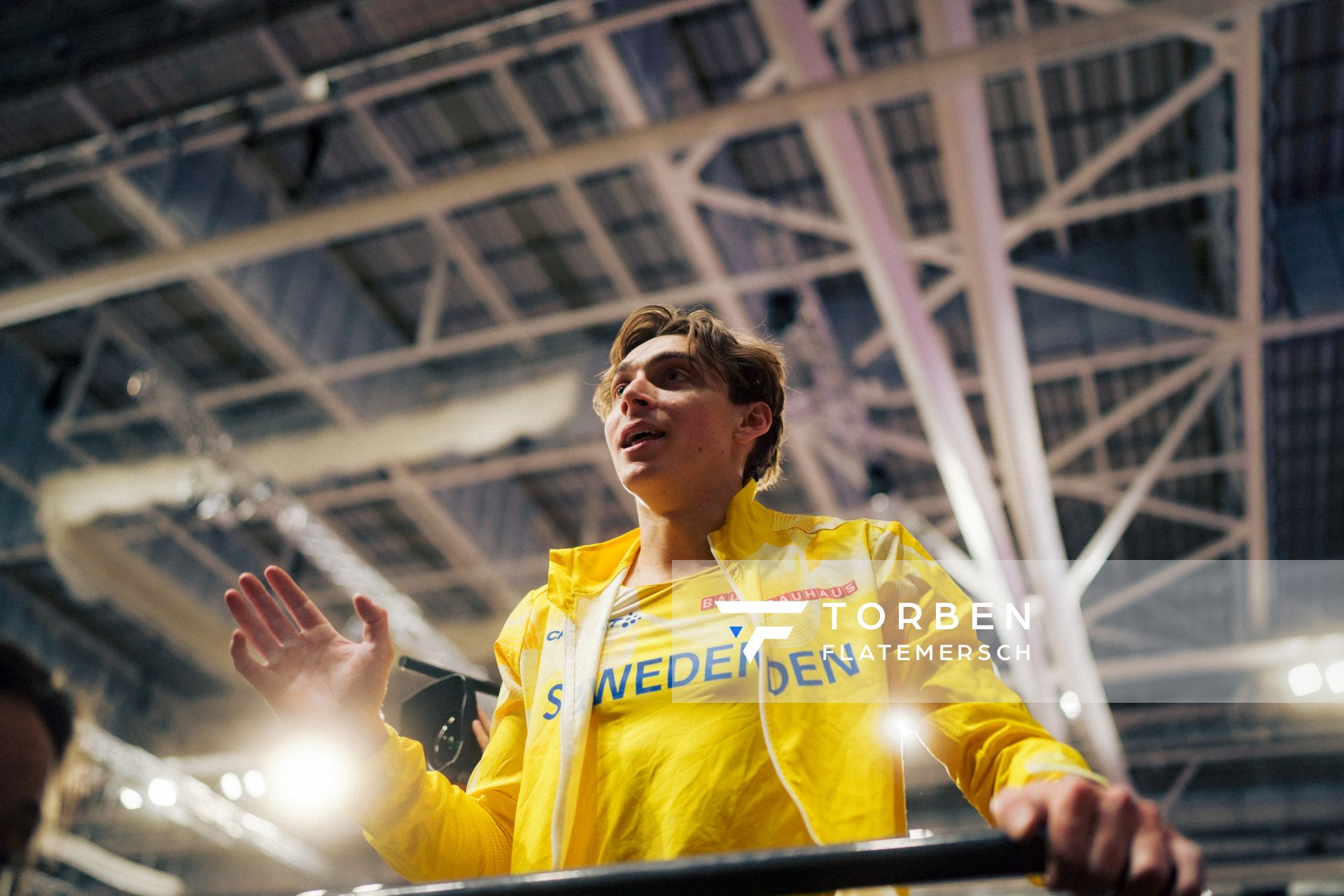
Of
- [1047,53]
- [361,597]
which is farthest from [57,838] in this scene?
[1047,53]

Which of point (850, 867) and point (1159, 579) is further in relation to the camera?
point (1159, 579)

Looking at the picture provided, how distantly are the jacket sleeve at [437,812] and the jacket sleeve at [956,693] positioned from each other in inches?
27.1

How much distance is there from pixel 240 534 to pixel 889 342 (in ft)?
28.2

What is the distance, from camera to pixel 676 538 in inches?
69.7

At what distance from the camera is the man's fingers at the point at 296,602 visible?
1.57 m

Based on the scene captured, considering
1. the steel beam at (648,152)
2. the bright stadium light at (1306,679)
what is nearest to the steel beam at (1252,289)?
the steel beam at (648,152)

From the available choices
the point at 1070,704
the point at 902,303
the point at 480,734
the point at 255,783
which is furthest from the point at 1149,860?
the point at 255,783

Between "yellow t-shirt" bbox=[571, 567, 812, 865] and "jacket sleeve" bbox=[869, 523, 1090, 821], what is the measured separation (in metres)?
0.23

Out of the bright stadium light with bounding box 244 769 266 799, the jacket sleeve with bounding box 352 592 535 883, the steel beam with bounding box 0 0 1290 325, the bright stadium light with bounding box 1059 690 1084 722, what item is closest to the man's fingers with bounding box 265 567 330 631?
the jacket sleeve with bounding box 352 592 535 883

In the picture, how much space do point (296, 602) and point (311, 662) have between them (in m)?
0.11

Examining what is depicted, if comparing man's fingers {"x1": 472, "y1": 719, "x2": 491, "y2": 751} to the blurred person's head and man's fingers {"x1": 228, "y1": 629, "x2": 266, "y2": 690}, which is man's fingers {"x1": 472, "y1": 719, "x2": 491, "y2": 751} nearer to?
man's fingers {"x1": 228, "y1": 629, "x2": 266, "y2": 690}

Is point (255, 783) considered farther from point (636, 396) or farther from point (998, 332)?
point (636, 396)

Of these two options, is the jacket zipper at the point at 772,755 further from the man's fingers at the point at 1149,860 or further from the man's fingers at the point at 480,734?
the man's fingers at the point at 480,734

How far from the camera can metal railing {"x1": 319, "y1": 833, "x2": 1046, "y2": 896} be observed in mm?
990
